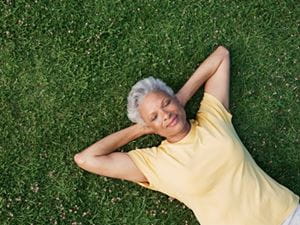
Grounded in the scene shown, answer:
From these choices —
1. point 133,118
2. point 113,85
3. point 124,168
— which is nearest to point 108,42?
point 113,85

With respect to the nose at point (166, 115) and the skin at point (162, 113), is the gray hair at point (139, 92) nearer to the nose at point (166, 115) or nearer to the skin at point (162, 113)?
the skin at point (162, 113)

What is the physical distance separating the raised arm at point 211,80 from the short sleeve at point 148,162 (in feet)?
2.05

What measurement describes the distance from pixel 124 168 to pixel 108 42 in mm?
1397

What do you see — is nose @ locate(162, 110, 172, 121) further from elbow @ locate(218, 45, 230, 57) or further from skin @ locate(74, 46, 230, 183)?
elbow @ locate(218, 45, 230, 57)

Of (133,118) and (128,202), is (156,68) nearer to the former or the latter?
(133,118)

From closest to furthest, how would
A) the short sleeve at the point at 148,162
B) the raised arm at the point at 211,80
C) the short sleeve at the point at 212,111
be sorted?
the short sleeve at the point at 148,162, the short sleeve at the point at 212,111, the raised arm at the point at 211,80

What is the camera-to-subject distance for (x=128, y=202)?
6246 mm

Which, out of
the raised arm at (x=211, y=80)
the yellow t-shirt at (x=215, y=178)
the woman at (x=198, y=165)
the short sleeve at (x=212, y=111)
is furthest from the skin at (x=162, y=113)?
the raised arm at (x=211, y=80)

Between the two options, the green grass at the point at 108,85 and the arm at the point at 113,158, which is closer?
the arm at the point at 113,158

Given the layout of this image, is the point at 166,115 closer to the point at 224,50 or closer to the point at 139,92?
the point at 139,92

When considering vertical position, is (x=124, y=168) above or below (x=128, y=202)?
above

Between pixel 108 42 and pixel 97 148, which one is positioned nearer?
pixel 97 148

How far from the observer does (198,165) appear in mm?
5539

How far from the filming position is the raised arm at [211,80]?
596 cm
